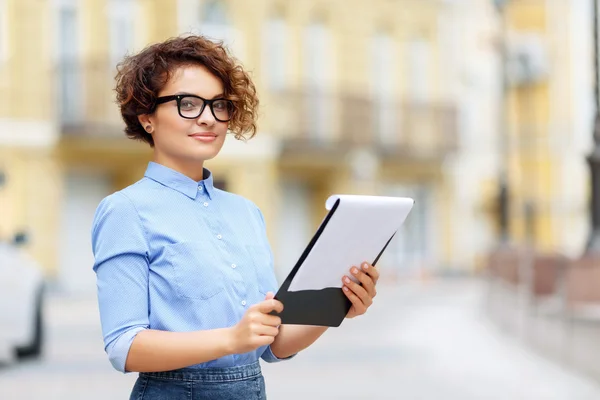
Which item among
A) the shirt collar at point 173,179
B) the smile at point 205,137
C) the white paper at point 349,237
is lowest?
the white paper at point 349,237

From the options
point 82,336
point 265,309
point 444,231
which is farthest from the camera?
point 444,231

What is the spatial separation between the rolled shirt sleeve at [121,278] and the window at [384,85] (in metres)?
32.8

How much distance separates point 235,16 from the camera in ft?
106

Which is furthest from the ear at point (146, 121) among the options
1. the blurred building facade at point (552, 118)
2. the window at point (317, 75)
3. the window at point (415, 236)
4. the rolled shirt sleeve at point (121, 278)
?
the blurred building facade at point (552, 118)

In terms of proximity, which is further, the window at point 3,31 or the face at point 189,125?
the window at point 3,31

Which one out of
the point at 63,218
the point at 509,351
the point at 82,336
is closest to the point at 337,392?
the point at 509,351

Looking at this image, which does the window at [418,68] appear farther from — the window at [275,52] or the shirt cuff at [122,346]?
the shirt cuff at [122,346]

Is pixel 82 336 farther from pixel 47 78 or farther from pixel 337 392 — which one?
pixel 47 78

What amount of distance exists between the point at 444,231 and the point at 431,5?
678cm

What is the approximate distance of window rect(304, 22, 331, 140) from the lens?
33.7m

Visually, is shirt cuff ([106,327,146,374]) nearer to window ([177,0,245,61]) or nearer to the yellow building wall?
window ([177,0,245,61])

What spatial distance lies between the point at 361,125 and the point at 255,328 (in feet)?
106

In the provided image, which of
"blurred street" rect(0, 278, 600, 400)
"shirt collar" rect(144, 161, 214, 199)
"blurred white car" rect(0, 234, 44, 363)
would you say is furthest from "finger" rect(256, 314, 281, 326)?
"blurred white car" rect(0, 234, 44, 363)

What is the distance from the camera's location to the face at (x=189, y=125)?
116 inches
